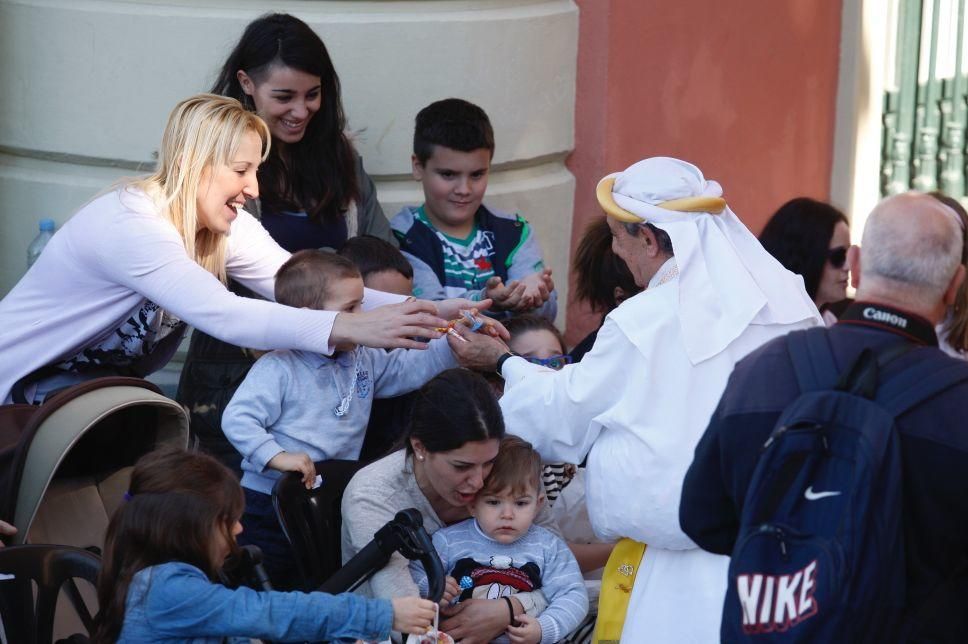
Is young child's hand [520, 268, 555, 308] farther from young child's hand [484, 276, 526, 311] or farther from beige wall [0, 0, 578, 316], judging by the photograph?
beige wall [0, 0, 578, 316]

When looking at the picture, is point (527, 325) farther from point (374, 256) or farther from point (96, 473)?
point (96, 473)

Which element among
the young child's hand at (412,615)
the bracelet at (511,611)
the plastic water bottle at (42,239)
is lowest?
the bracelet at (511,611)

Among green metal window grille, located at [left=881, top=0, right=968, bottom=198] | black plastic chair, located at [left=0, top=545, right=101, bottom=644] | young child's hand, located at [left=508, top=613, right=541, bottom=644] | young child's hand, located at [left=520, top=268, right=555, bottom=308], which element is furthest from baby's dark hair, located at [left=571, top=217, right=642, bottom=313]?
green metal window grille, located at [left=881, top=0, right=968, bottom=198]

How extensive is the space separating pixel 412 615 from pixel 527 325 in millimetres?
1471

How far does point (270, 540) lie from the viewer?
409 cm

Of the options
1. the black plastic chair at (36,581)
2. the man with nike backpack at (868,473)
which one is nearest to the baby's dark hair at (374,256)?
the black plastic chair at (36,581)

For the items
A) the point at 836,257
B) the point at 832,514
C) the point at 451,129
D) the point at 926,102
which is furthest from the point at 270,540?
the point at 926,102

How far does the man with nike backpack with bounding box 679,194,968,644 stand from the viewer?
8.73 feet

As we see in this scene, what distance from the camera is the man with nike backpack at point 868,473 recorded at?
8.73 feet

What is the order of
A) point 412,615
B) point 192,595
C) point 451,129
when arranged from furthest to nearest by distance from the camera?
point 451,129
point 412,615
point 192,595

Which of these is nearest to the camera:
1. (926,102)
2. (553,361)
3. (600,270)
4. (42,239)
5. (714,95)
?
(553,361)

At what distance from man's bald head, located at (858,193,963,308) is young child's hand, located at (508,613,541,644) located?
1.36 m

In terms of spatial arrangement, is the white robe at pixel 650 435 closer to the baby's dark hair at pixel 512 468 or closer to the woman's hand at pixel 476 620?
the baby's dark hair at pixel 512 468

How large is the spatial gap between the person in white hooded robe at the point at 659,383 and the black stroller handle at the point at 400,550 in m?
0.45
